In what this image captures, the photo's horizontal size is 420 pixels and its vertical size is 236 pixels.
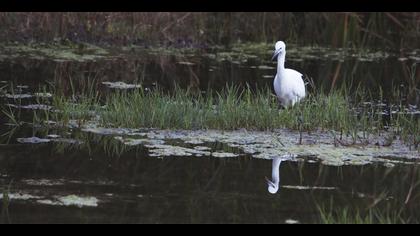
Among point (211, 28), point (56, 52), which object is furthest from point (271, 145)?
point (211, 28)

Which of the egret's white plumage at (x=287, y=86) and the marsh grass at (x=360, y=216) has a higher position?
the egret's white plumage at (x=287, y=86)

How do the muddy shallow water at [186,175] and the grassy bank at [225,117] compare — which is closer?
the muddy shallow water at [186,175]

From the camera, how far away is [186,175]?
20.6ft

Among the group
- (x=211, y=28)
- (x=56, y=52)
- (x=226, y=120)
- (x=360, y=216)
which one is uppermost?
(x=211, y=28)

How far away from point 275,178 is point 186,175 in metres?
0.61

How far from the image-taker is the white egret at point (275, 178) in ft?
19.8

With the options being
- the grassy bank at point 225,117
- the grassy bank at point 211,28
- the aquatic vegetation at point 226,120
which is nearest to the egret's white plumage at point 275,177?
the aquatic vegetation at point 226,120

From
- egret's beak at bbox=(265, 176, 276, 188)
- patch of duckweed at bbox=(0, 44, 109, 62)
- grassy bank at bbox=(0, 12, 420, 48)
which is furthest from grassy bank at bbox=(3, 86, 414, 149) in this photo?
grassy bank at bbox=(0, 12, 420, 48)

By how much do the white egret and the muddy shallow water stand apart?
4 cm

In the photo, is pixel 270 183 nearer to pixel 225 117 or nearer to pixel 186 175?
pixel 186 175

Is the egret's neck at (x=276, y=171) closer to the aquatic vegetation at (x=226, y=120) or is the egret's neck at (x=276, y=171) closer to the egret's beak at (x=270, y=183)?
the egret's beak at (x=270, y=183)

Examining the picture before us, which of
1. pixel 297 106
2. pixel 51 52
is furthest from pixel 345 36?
pixel 297 106
